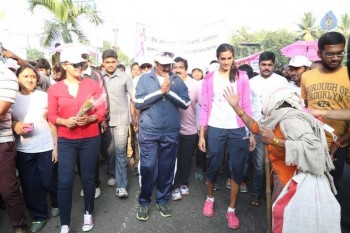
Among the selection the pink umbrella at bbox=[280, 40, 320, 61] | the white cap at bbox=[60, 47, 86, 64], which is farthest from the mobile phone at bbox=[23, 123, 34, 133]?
the pink umbrella at bbox=[280, 40, 320, 61]

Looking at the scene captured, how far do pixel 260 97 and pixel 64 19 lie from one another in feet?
33.4

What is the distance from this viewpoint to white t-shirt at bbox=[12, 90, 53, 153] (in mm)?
3299

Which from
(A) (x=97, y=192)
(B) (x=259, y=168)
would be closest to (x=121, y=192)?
(A) (x=97, y=192)

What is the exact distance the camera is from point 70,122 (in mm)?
2975

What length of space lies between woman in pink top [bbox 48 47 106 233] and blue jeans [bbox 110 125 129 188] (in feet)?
3.46

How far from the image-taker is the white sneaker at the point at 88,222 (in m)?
3.36

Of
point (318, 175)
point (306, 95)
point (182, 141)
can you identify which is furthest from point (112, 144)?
point (318, 175)

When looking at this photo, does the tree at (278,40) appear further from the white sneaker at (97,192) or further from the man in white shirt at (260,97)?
the white sneaker at (97,192)

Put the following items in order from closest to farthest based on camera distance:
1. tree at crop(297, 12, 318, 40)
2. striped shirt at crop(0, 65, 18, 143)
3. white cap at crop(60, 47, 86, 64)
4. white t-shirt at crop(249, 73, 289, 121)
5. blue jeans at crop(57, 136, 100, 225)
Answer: striped shirt at crop(0, 65, 18, 143) < white cap at crop(60, 47, 86, 64) < blue jeans at crop(57, 136, 100, 225) < white t-shirt at crop(249, 73, 289, 121) < tree at crop(297, 12, 318, 40)

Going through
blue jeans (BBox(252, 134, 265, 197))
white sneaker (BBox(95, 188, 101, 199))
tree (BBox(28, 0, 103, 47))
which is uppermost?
tree (BBox(28, 0, 103, 47))

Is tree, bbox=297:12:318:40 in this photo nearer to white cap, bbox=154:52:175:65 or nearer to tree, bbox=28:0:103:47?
tree, bbox=28:0:103:47

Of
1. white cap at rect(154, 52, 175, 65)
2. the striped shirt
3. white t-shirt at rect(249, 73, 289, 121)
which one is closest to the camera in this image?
the striped shirt

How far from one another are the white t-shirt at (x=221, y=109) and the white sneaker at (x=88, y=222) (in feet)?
5.88

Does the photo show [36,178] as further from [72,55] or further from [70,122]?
[72,55]
